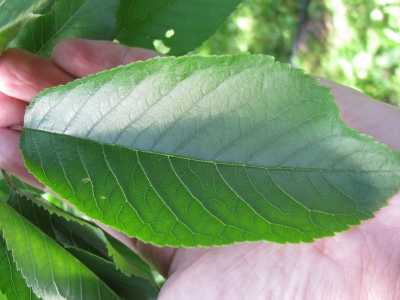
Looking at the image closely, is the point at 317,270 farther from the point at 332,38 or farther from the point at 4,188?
the point at 332,38

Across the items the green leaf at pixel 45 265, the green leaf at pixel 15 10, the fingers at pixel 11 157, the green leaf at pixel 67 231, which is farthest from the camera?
the fingers at pixel 11 157

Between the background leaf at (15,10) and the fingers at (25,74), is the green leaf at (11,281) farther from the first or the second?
the background leaf at (15,10)

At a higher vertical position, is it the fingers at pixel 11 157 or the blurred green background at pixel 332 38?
the blurred green background at pixel 332 38

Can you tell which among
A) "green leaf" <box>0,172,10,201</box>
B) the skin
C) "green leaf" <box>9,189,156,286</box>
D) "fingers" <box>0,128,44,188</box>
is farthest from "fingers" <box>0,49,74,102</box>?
"green leaf" <box>9,189,156,286</box>

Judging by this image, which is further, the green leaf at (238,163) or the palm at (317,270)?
the palm at (317,270)

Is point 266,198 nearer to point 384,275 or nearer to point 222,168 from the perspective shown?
point 222,168

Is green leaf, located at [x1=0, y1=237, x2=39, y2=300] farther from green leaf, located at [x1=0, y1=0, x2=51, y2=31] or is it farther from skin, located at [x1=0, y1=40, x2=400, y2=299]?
green leaf, located at [x1=0, y1=0, x2=51, y2=31]

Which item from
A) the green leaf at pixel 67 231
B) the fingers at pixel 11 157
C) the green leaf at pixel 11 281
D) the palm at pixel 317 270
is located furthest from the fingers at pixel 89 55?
the palm at pixel 317 270

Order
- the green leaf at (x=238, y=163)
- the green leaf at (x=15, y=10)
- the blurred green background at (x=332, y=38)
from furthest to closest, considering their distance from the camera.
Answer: the blurred green background at (x=332, y=38) < the green leaf at (x=238, y=163) < the green leaf at (x=15, y=10)
